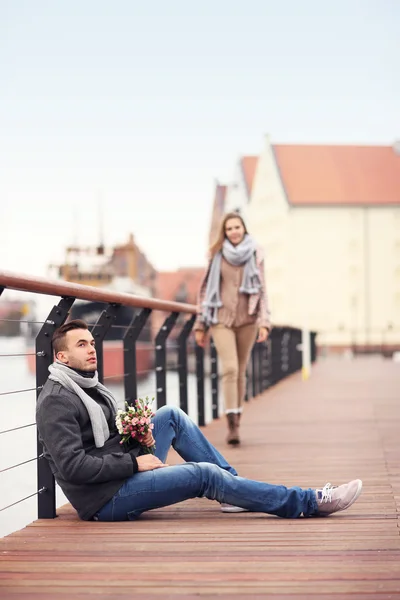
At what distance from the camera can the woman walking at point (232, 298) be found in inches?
252

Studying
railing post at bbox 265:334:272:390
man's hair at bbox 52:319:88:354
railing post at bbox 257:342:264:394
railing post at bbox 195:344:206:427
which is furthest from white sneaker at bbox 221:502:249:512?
railing post at bbox 265:334:272:390

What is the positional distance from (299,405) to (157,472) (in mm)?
7232

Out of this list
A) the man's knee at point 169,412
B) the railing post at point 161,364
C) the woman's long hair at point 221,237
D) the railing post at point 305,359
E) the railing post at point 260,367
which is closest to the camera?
the man's knee at point 169,412

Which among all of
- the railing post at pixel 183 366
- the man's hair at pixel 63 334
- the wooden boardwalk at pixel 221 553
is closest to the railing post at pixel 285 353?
the railing post at pixel 183 366

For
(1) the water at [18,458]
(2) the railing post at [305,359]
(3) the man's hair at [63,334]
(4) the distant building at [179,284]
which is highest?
(4) the distant building at [179,284]

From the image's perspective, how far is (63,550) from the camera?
3330mm

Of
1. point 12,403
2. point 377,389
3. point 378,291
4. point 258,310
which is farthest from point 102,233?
point 258,310

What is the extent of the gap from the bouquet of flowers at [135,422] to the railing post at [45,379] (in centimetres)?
37

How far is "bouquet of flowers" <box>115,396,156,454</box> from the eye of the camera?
3721 millimetres

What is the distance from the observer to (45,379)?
394 cm

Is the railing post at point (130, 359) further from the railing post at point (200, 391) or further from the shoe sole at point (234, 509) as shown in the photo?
the railing post at point (200, 391)

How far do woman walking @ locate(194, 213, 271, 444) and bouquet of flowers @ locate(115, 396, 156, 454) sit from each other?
2628 mm

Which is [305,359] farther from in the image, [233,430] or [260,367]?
[233,430]

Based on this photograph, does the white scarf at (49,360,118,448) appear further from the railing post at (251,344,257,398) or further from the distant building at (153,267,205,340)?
the distant building at (153,267,205,340)
